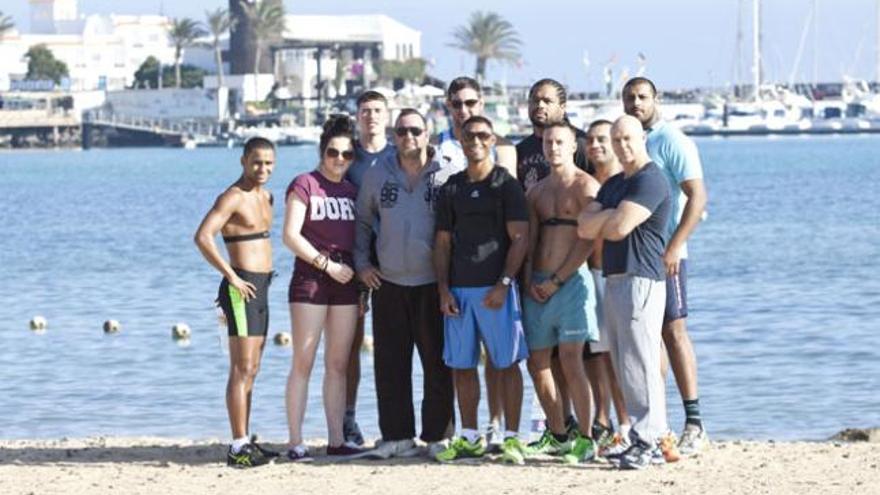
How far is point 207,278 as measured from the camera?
36781mm

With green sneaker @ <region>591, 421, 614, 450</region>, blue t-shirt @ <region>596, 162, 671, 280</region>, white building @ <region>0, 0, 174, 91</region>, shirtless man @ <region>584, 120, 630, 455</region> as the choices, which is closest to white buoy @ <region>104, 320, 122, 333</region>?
shirtless man @ <region>584, 120, 630, 455</region>

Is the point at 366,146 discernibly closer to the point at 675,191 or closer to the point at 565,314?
the point at 565,314

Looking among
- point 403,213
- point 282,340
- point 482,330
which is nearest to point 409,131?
point 403,213

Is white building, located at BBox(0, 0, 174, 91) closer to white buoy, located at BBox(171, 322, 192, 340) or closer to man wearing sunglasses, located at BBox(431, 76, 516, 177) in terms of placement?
white buoy, located at BBox(171, 322, 192, 340)

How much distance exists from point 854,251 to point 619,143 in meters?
33.3

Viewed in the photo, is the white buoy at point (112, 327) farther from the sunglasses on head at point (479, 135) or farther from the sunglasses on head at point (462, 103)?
the sunglasses on head at point (479, 135)

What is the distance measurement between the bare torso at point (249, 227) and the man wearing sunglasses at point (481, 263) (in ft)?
3.41

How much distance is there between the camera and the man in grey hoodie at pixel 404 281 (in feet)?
38.3

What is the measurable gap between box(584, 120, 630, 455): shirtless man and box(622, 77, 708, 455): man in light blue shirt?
25 cm

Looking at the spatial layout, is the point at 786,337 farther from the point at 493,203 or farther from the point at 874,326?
the point at 493,203

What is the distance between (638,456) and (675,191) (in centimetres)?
153

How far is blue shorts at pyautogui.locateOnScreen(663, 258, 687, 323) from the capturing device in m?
11.6

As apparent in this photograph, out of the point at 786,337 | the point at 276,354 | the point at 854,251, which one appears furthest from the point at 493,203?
the point at 854,251

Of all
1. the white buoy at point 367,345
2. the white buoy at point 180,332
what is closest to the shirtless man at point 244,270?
the white buoy at point 367,345
